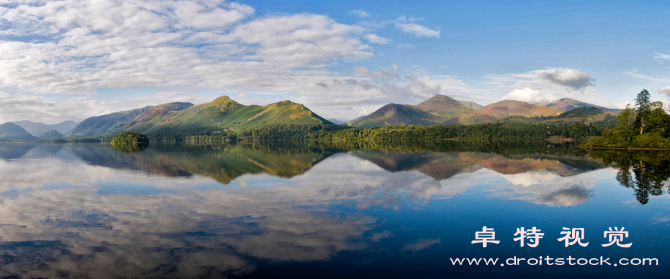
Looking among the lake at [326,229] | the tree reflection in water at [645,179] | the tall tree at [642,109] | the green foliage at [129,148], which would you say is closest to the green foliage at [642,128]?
the tall tree at [642,109]

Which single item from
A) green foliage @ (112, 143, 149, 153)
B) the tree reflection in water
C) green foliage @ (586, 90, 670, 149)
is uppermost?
green foliage @ (586, 90, 670, 149)

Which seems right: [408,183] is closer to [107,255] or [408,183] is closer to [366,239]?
[366,239]

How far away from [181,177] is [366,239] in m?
29.6

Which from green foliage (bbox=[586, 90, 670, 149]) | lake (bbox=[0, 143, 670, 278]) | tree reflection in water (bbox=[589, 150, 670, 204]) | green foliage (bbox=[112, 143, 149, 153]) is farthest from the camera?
green foliage (bbox=[112, 143, 149, 153])

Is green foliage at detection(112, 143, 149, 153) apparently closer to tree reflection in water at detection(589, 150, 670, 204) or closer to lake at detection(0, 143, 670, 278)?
lake at detection(0, 143, 670, 278)

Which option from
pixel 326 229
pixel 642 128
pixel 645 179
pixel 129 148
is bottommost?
pixel 645 179

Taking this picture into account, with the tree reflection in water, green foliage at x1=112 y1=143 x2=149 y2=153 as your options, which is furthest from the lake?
green foliage at x1=112 y1=143 x2=149 y2=153

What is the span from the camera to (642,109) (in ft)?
301

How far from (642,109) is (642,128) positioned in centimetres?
562

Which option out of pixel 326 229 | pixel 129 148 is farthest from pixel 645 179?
pixel 129 148

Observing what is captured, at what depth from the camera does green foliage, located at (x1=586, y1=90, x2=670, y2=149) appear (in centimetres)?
8412

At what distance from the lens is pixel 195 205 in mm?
23578

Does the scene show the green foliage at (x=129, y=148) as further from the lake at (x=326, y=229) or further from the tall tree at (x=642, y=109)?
the tall tree at (x=642, y=109)

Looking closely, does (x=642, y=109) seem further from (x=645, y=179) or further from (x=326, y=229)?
(x=326, y=229)
